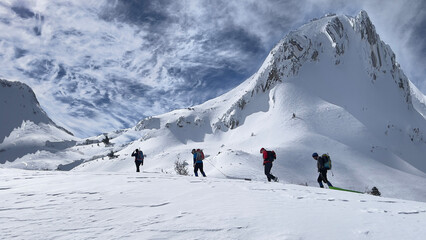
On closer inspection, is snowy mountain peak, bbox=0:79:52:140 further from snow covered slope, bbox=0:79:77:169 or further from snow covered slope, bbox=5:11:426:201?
snow covered slope, bbox=5:11:426:201

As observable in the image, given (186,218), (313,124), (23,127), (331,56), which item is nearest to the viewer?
(186,218)

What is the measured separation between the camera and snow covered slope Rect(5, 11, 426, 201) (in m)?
31.4

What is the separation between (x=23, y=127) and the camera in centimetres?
11156

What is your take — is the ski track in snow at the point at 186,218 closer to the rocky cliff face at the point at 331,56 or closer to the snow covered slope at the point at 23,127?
the rocky cliff face at the point at 331,56

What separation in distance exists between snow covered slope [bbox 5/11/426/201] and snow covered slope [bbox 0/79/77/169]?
46.0ft

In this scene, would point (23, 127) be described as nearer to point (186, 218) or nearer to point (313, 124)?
point (313, 124)

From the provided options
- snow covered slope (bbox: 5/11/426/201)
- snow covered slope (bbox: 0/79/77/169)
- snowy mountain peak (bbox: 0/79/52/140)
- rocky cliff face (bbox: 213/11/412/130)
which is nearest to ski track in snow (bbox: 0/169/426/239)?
snow covered slope (bbox: 5/11/426/201)

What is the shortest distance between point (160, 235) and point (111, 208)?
184cm

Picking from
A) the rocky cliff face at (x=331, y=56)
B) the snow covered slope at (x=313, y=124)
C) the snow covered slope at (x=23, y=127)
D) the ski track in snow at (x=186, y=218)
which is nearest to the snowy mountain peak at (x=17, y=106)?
the snow covered slope at (x=23, y=127)

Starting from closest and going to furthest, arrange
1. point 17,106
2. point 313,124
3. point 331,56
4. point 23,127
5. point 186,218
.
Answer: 1. point 186,218
2. point 313,124
3. point 331,56
4. point 23,127
5. point 17,106

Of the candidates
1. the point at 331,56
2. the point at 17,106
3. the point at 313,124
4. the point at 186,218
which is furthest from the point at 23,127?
the point at 186,218

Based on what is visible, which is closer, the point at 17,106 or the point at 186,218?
the point at 186,218

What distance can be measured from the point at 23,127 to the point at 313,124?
114190 mm

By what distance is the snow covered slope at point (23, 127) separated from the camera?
8769 cm
